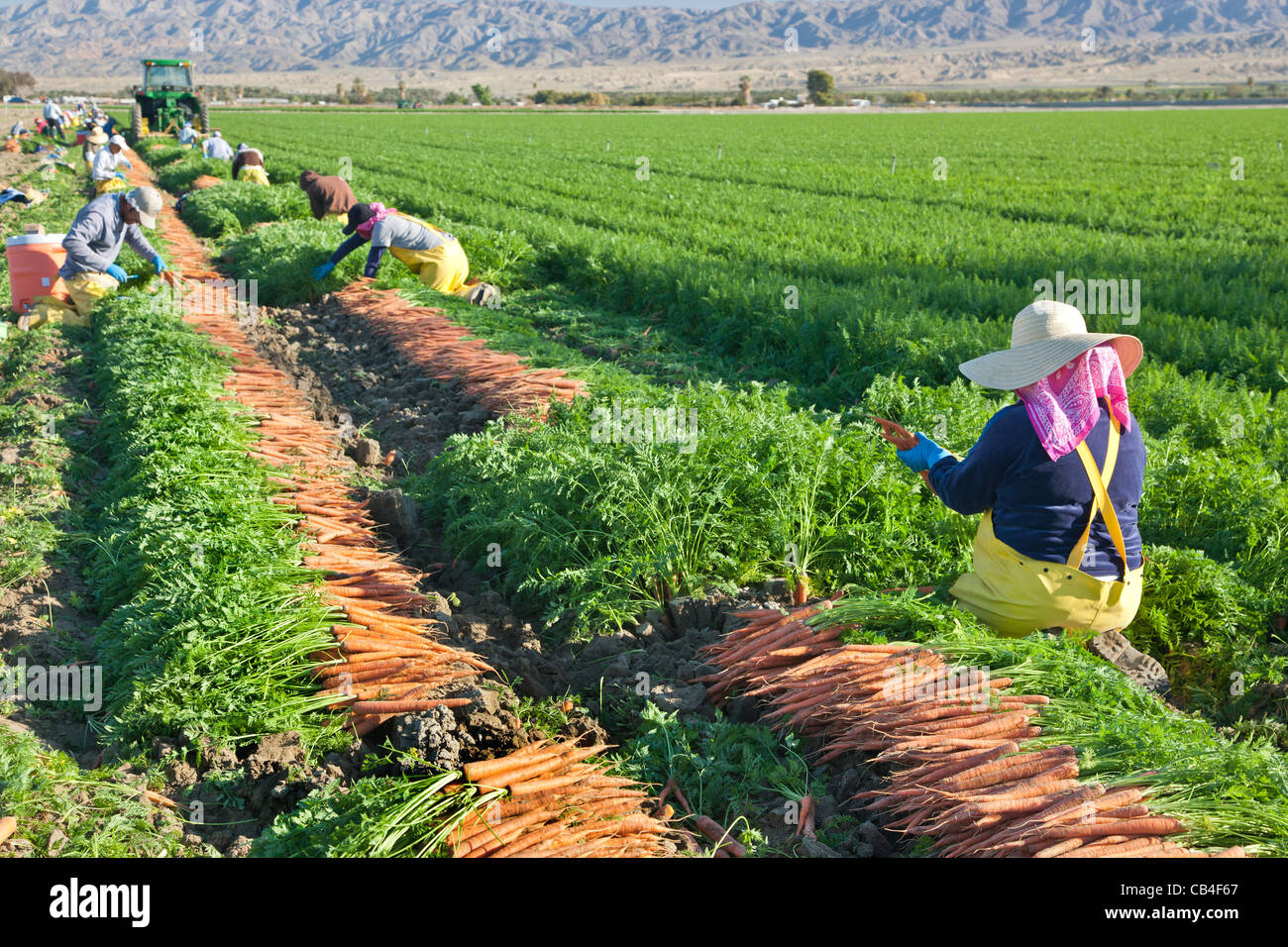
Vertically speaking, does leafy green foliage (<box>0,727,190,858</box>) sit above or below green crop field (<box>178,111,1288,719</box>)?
below

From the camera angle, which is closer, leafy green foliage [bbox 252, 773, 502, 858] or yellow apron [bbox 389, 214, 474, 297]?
leafy green foliage [bbox 252, 773, 502, 858]

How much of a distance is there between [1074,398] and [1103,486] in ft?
1.11

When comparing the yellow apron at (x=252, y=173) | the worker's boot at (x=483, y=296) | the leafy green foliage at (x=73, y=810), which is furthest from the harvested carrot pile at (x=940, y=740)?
the yellow apron at (x=252, y=173)

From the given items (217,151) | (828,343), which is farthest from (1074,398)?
(217,151)

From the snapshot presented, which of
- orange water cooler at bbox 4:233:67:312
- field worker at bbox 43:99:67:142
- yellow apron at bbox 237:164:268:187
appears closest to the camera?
orange water cooler at bbox 4:233:67:312

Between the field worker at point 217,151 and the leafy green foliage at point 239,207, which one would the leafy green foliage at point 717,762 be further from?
the field worker at point 217,151

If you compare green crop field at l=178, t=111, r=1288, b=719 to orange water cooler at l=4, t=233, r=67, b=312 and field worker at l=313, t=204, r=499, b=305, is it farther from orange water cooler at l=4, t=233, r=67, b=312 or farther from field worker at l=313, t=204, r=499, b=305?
orange water cooler at l=4, t=233, r=67, b=312

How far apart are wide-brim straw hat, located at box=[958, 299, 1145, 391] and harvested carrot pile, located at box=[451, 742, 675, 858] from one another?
1.97 meters

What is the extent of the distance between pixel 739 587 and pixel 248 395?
14.7 feet

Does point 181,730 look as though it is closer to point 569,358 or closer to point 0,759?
point 0,759

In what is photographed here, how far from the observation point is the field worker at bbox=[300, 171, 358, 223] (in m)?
14.2

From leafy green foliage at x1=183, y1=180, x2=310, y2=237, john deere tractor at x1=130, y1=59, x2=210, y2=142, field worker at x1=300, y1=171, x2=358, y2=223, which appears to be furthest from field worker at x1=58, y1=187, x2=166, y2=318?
john deere tractor at x1=130, y1=59, x2=210, y2=142

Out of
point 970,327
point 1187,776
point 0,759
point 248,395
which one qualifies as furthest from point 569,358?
point 1187,776
